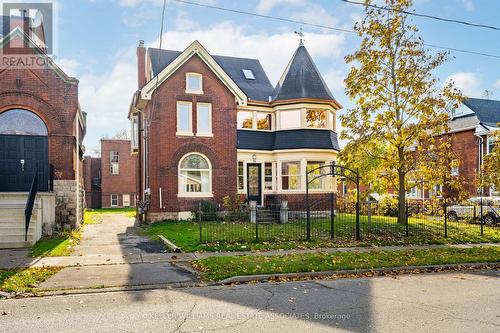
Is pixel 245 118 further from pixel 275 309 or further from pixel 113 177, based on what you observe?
pixel 113 177

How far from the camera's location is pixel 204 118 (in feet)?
73.2

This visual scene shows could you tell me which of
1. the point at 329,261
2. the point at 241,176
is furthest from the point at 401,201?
the point at 241,176

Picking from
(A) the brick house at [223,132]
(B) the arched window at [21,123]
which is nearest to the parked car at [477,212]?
(A) the brick house at [223,132]

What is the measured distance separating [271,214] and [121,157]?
2604 centimetres

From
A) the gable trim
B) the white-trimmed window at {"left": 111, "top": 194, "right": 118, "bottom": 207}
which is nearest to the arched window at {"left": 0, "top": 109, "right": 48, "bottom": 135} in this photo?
the gable trim

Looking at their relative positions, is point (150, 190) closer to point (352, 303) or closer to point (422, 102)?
point (422, 102)

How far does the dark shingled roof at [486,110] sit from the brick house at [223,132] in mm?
12683

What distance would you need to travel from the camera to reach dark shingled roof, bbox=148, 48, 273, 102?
24734 mm

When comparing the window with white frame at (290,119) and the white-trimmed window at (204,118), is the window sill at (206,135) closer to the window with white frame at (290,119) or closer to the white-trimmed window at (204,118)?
the white-trimmed window at (204,118)

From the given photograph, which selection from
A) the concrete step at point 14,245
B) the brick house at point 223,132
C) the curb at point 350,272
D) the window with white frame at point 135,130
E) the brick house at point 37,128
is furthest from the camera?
the window with white frame at point 135,130

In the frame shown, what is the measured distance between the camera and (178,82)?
2169 centimetres

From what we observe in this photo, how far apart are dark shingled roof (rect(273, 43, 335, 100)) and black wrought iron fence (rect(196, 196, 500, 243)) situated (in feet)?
20.9

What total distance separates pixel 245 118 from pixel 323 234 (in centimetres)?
1051

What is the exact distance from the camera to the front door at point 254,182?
2392 centimetres
